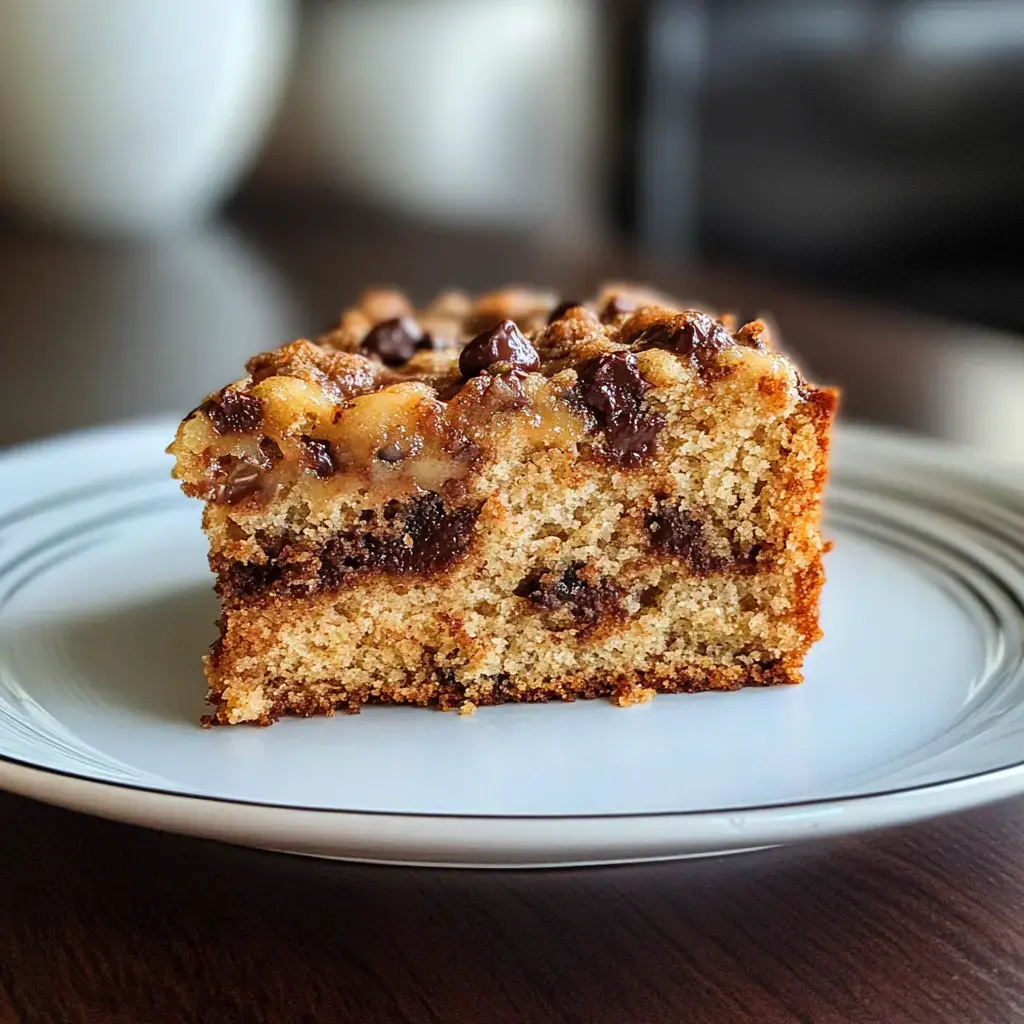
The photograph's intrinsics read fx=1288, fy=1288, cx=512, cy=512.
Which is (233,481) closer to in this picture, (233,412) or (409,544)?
(233,412)

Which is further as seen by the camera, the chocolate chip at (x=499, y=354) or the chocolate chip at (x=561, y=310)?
the chocolate chip at (x=561, y=310)

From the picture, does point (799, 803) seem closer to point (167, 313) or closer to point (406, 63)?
point (167, 313)

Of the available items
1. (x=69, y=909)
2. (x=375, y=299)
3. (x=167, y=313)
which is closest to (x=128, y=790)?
(x=69, y=909)

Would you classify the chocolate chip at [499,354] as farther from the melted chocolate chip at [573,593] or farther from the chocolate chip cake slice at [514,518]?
the melted chocolate chip at [573,593]

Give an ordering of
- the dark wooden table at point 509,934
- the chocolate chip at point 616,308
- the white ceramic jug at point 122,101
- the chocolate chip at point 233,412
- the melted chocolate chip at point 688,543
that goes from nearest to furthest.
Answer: the dark wooden table at point 509,934
the chocolate chip at point 233,412
the melted chocolate chip at point 688,543
the chocolate chip at point 616,308
the white ceramic jug at point 122,101

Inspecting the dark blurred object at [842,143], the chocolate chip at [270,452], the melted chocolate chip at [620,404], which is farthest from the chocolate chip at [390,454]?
the dark blurred object at [842,143]

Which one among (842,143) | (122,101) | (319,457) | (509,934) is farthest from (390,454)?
(842,143)

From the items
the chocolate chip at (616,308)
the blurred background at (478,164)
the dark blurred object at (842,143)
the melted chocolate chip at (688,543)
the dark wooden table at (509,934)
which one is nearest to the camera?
the dark wooden table at (509,934)
